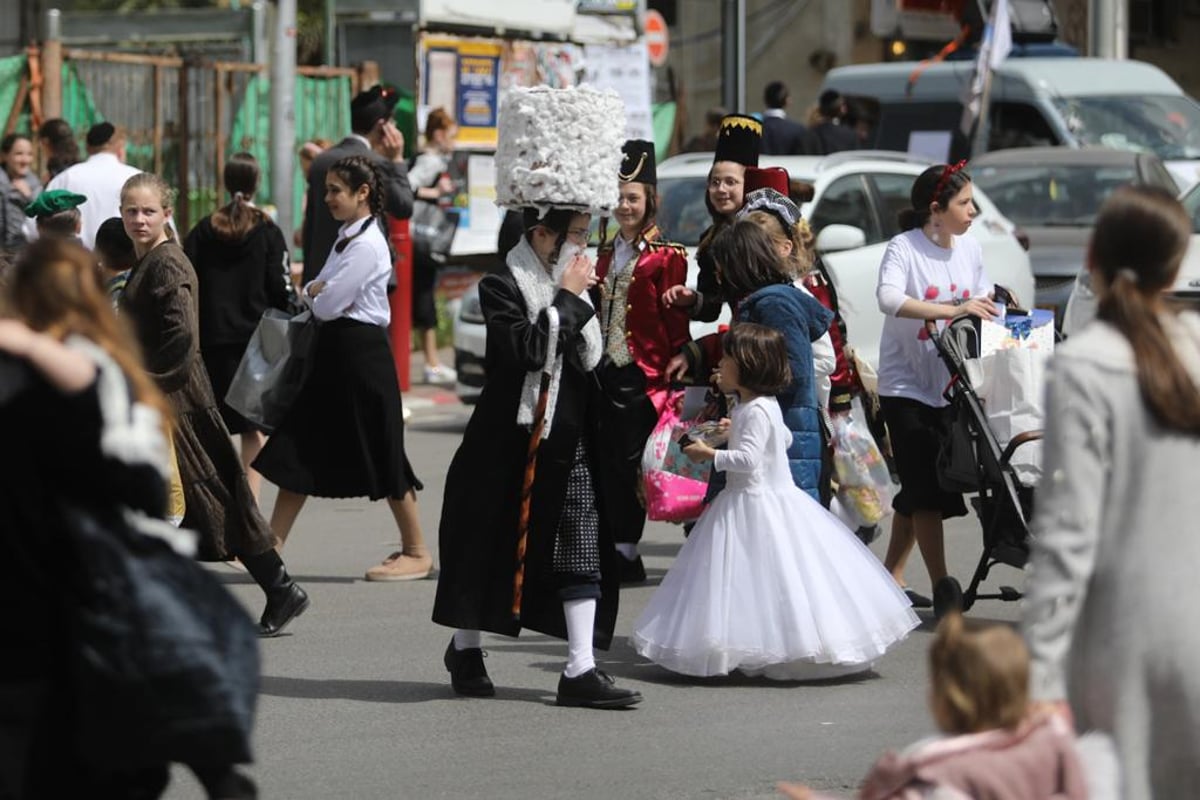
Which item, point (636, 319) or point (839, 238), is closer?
point (636, 319)

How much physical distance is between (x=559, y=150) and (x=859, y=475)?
253 centimetres

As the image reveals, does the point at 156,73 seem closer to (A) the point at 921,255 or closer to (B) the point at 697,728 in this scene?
(A) the point at 921,255

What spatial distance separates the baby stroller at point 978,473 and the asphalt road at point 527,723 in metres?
0.37

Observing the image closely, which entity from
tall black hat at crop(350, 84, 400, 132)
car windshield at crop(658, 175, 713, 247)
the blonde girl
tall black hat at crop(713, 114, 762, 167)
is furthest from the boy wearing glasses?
car windshield at crop(658, 175, 713, 247)

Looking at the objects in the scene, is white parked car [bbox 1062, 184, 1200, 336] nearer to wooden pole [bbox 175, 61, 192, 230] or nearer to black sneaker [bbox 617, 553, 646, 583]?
black sneaker [bbox 617, 553, 646, 583]

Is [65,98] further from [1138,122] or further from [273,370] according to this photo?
[1138,122]

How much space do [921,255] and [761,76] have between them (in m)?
24.7

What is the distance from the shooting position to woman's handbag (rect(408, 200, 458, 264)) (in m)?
17.1

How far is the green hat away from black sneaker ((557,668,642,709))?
11.6 feet

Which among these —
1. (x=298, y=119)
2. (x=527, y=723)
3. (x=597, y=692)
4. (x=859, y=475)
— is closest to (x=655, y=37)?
(x=298, y=119)

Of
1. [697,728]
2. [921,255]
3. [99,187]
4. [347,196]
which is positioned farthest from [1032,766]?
[99,187]

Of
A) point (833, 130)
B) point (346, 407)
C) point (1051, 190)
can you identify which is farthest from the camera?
point (833, 130)

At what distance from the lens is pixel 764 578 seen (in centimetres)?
759

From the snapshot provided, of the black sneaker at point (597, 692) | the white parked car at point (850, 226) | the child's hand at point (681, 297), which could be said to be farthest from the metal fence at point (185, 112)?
the black sneaker at point (597, 692)
